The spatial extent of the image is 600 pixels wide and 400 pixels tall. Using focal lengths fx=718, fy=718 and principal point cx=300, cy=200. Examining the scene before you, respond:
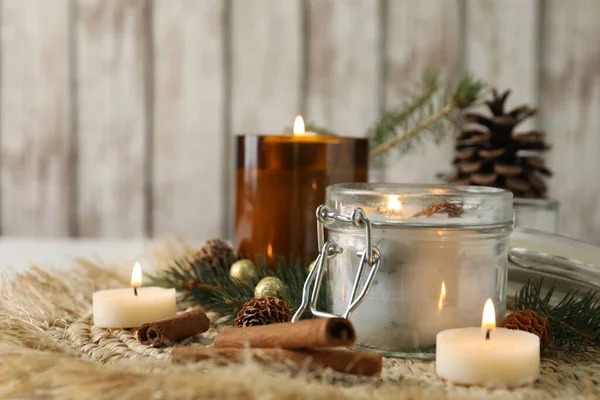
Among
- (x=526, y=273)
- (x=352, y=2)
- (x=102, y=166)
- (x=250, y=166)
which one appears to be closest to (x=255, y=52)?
(x=352, y=2)

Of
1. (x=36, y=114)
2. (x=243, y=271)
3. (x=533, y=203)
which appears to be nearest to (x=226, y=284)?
(x=243, y=271)

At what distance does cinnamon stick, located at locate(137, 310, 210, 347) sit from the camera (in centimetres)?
56

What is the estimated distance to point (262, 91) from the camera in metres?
1.32

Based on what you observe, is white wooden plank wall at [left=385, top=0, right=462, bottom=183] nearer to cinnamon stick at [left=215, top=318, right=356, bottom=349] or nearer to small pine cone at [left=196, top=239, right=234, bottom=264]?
small pine cone at [left=196, top=239, right=234, bottom=264]

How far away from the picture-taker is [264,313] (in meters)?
0.56

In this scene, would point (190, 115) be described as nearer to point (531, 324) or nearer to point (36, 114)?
point (36, 114)

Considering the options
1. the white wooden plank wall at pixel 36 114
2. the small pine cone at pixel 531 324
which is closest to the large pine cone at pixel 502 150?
the small pine cone at pixel 531 324

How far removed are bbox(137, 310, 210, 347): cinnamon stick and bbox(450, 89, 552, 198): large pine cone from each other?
21.2 inches

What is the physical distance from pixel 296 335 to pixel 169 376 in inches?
3.5

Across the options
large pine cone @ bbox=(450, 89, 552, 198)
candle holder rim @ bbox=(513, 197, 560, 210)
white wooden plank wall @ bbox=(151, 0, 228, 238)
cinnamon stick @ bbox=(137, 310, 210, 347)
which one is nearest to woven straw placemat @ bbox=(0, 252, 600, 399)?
cinnamon stick @ bbox=(137, 310, 210, 347)

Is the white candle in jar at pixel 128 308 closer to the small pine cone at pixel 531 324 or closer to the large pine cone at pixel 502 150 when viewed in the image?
the small pine cone at pixel 531 324

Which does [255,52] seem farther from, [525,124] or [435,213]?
[435,213]

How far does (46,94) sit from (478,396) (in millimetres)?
1162

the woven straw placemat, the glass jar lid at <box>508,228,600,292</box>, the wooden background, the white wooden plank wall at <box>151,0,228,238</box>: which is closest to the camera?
the woven straw placemat
